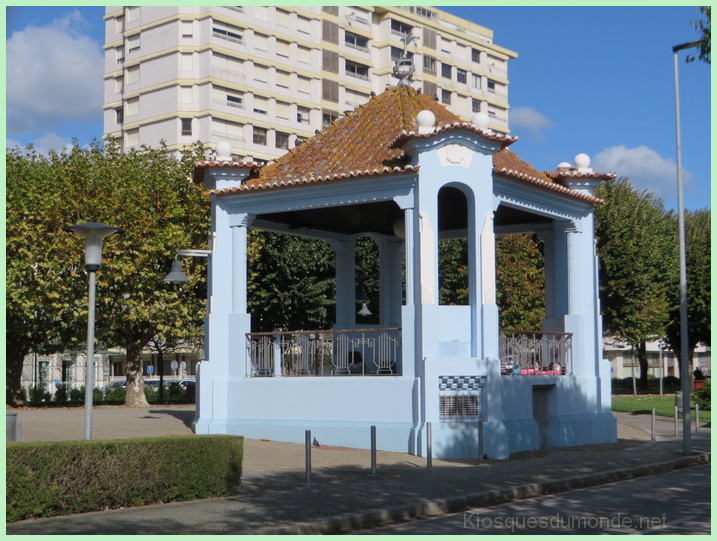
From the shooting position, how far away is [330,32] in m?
81.0

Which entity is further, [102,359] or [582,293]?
[102,359]

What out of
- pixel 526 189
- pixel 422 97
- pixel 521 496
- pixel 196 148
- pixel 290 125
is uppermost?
pixel 290 125

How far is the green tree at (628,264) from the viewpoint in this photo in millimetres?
45531

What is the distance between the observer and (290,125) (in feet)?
257

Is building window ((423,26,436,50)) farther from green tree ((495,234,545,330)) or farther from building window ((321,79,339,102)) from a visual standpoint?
green tree ((495,234,545,330))

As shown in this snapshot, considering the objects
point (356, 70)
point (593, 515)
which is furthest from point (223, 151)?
point (356, 70)

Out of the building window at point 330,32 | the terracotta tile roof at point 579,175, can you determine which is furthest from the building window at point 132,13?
the terracotta tile roof at point 579,175

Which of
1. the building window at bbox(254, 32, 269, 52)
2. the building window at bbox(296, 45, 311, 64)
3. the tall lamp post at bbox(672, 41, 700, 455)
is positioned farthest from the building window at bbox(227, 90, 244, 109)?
the tall lamp post at bbox(672, 41, 700, 455)

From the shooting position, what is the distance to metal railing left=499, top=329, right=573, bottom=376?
67.3 ft

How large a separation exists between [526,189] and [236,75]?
56.2 metres

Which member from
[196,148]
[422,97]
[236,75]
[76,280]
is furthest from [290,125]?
[422,97]

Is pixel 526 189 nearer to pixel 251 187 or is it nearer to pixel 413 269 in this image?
pixel 413 269

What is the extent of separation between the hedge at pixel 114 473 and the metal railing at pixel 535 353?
28.2 feet

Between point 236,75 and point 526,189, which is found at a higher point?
point 236,75
